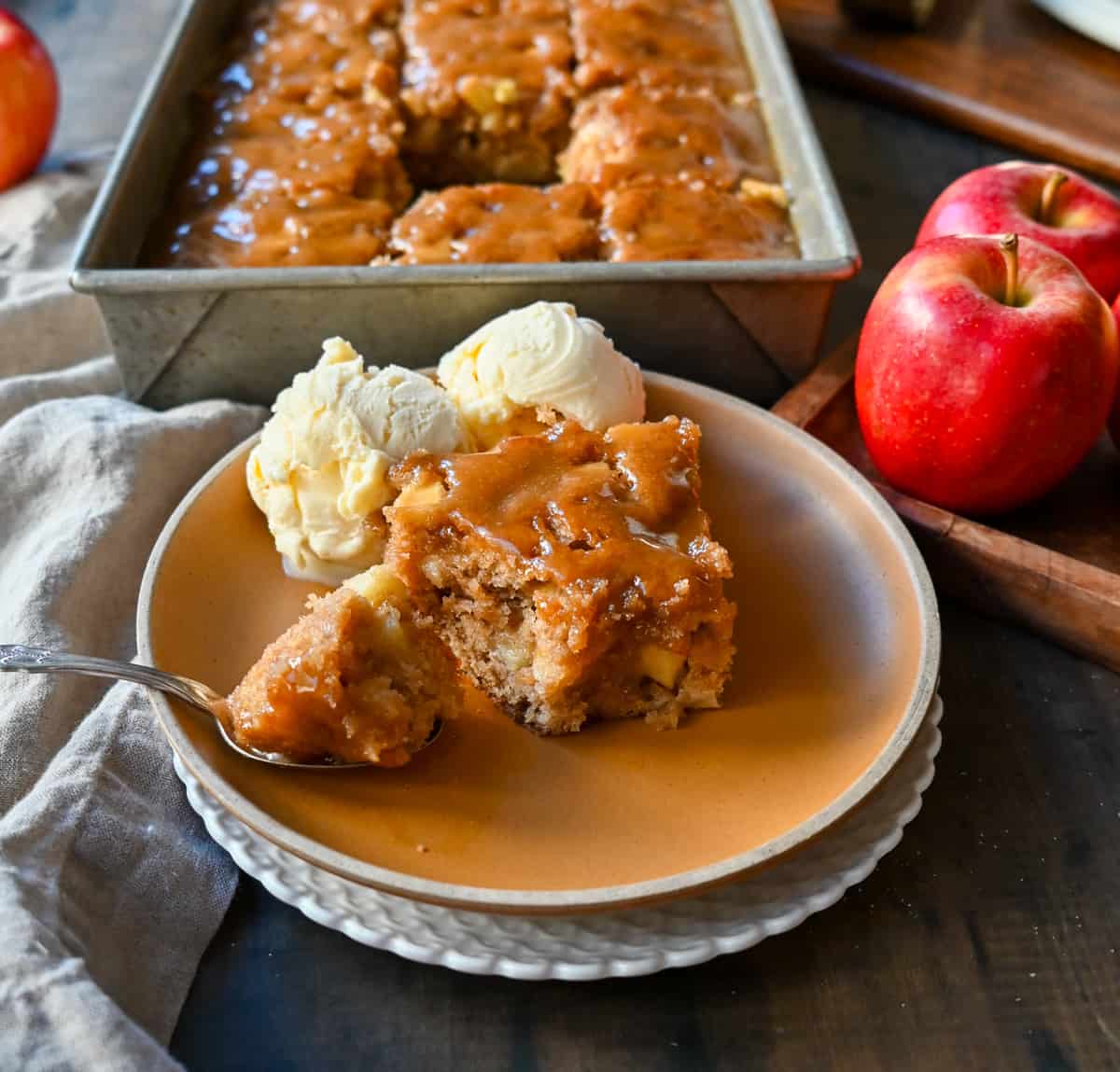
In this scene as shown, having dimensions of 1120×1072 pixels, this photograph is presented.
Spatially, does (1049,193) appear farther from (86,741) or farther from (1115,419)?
(86,741)

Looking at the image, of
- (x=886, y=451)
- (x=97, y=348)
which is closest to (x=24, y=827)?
(x=97, y=348)

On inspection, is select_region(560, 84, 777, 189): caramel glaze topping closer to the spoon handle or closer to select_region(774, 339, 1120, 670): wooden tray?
select_region(774, 339, 1120, 670): wooden tray

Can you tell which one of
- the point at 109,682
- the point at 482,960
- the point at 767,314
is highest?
the point at 767,314

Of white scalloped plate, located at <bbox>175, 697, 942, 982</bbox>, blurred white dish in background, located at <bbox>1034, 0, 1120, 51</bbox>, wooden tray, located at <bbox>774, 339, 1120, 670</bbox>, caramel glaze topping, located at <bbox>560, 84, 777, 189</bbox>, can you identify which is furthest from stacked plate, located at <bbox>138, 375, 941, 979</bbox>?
blurred white dish in background, located at <bbox>1034, 0, 1120, 51</bbox>

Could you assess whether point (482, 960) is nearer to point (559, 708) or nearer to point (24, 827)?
point (559, 708)

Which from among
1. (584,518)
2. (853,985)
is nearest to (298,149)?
(584,518)
